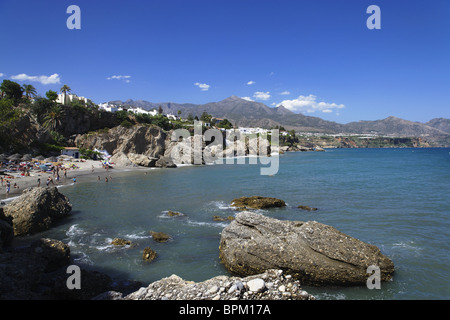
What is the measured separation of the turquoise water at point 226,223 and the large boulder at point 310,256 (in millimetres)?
608

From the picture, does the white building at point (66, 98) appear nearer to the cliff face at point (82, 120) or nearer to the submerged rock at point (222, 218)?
the cliff face at point (82, 120)

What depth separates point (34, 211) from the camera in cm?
1923

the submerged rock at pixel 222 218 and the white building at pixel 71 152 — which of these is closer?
the submerged rock at pixel 222 218

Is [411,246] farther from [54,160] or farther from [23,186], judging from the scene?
[54,160]

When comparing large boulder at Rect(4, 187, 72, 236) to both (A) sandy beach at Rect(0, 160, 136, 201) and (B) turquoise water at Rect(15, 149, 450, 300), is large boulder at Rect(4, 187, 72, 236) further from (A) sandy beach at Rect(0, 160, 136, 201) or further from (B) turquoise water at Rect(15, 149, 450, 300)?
(A) sandy beach at Rect(0, 160, 136, 201)

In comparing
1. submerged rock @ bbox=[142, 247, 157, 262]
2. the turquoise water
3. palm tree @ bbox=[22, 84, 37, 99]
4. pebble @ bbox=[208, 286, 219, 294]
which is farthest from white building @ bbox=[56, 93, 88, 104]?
pebble @ bbox=[208, 286, 219, 294]

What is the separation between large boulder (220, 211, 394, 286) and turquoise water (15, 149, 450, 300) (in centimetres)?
61

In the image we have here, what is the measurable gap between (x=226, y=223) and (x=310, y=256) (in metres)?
10.1

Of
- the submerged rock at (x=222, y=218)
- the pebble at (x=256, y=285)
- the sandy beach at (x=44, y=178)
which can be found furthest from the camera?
the sandy beach at (x=44, y=178)

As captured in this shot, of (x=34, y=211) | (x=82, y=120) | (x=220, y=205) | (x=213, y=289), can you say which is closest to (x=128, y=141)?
(x=82, y=120)

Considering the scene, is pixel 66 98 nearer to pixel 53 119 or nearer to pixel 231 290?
pixel 53 119

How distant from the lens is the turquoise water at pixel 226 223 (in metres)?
13.0
